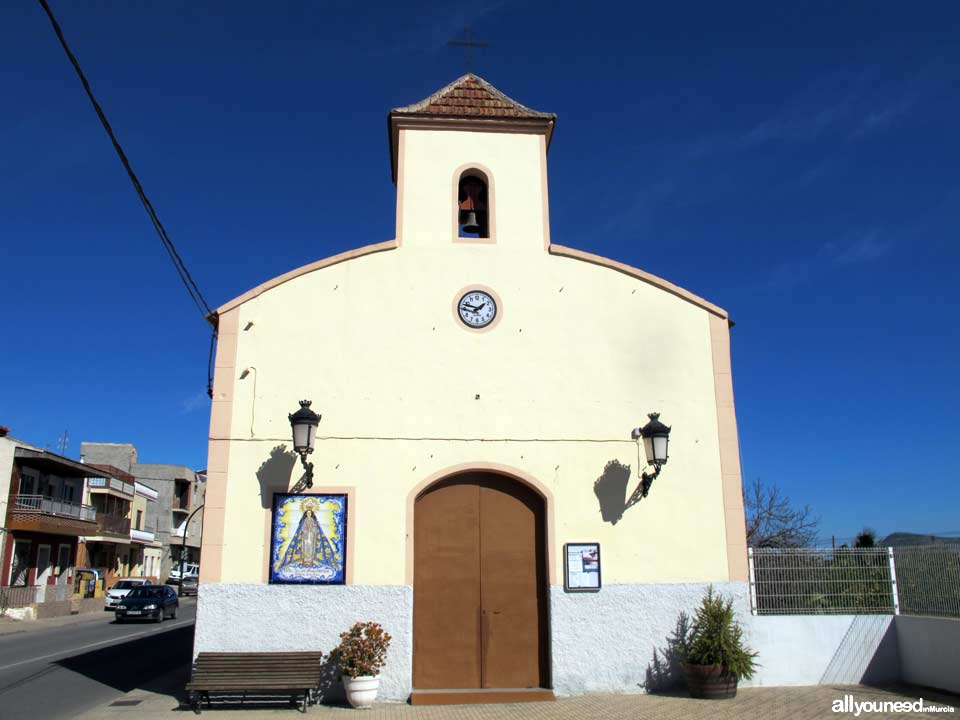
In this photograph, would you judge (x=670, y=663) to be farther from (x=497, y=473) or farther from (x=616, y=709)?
(x=497, y=473)

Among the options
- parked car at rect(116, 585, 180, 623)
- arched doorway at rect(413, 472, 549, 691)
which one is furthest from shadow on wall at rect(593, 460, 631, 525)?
parked car at rect(116, 585, 180, 623)

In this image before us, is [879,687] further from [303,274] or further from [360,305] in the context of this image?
[303,274]

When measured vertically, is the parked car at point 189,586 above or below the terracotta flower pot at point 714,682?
below

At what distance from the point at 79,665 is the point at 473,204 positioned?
11670mm

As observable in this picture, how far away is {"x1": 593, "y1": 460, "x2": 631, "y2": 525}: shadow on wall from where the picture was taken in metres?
10.9

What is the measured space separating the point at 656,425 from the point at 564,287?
2.57 meters

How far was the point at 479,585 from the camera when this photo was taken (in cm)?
1079

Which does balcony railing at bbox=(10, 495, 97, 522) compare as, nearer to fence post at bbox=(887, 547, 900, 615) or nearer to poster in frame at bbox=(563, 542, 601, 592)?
poster in frame at bbox=(563, 542, 601, 592)

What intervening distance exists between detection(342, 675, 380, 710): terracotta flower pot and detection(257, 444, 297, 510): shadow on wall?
100.0 inches

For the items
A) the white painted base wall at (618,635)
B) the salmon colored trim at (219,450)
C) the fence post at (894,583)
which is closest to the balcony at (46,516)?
the salmon colored trim at (219,450)

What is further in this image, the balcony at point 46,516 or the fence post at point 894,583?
the balcony at point 46,516

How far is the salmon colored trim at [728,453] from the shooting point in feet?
36.0

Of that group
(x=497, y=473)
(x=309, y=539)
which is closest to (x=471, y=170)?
(x=497, y=473)

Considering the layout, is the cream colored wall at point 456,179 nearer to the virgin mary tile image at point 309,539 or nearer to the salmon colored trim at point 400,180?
the salmon colored trim at point 400,180
